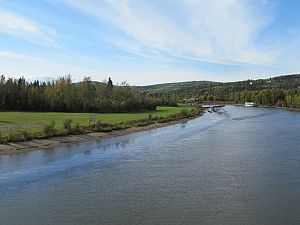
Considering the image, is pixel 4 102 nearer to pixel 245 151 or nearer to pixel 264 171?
pixel 245 151

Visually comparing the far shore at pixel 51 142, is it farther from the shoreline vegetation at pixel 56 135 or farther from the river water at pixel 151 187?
the river water at pixel 151 187

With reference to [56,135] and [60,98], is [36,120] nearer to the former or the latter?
[56,135]

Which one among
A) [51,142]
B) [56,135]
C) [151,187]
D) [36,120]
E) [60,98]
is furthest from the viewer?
[60,98]

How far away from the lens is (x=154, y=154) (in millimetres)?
34625

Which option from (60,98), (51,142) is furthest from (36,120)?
(60,98)

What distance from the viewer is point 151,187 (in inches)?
858

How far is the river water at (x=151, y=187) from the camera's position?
16812mm

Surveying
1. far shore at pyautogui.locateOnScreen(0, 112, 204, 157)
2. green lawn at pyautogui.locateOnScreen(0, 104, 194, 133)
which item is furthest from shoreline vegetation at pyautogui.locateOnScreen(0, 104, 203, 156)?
green lawn at pyautogui.locateOnScreen(0, 104, 194, 133)

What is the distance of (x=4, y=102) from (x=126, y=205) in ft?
283

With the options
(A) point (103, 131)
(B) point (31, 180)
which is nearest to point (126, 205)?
(B) point (31, 180)

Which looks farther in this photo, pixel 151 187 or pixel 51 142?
pixel 51 142

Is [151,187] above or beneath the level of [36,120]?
beneath

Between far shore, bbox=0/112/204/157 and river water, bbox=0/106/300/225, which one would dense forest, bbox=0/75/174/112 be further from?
river water, bbox=0/106/300/225

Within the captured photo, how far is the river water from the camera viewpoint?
55.2 feet
